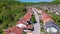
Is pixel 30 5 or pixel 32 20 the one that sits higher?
pixel 30 5

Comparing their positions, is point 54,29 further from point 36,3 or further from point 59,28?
point 36,3

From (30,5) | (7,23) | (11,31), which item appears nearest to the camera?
(11,31)

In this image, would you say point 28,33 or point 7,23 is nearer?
point 28,33

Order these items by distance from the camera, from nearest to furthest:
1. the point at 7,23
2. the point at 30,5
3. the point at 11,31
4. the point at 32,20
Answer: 1. the point at 11,31
2. the point at 7,23
3. the point at 32,20
4. the point at 30,5

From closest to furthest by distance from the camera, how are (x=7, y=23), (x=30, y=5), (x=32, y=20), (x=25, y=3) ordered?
(x=7, y=23) → (x=32, y=20) → (x=25, y=3) → (x=30, y=5)

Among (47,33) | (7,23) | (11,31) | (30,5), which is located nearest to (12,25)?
(7,23)

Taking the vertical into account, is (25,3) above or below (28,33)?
above

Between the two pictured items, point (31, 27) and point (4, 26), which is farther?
point (31, 27)

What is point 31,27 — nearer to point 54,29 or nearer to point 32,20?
point 54,29

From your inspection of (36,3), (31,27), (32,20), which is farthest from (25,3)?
(31,27)
